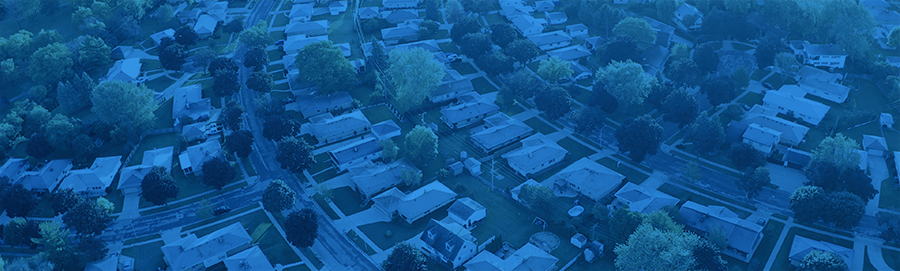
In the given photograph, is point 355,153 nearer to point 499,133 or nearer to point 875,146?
point 499,133

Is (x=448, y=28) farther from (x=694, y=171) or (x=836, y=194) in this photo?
(x=836, y=194)

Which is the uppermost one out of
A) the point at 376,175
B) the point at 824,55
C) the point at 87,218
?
the point at 87,218

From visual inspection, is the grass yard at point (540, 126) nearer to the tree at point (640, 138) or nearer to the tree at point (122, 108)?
the tree at point (640, 138)

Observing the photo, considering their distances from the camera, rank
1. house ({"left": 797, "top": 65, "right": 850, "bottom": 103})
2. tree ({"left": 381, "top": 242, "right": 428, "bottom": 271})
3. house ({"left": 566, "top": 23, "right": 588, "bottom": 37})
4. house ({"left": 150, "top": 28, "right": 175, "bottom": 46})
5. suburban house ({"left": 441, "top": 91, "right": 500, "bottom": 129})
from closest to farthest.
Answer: tree ({"left": 381, "top": 242, "right": 428, "bottom": 271}) → suburban house ({"left": 441, "top": 91, "right": 500, "bottom": 129}) → house ({"left": 797, "top": 65, "right": 850, "bottom": 103}) → house ({"left": 566, "top": 23, "right": 588, "bottom": 37}) → house ({"left": 150, "top": 28, "right": 175, "bottom": 46})

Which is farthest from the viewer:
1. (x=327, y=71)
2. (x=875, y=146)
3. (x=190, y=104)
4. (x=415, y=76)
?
(x=327, y=71)

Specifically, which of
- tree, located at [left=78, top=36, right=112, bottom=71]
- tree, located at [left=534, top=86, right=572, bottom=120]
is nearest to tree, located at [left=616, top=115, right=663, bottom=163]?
tree, located at [left=534, top=86, right=572, bottom=120]

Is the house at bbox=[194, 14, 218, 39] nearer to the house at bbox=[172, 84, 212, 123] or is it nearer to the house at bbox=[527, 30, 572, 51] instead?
the house at bbox=[172, 84, 212, 123]


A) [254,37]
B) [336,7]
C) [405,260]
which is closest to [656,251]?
[405,260]
